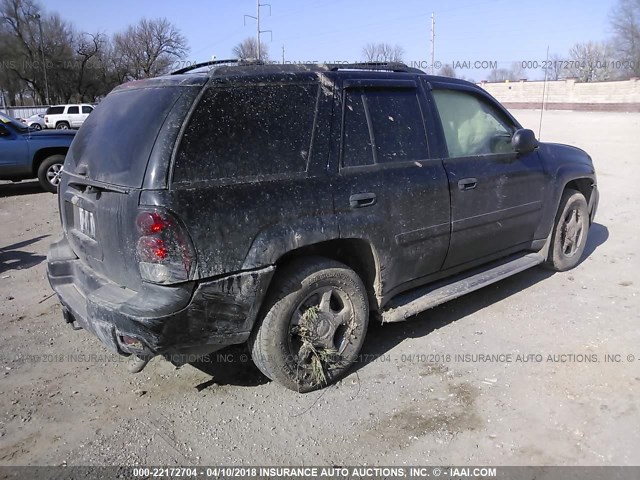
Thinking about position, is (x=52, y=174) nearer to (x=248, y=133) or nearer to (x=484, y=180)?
(x=248, y=133)

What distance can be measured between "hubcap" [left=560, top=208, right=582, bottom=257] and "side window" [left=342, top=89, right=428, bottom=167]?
7.78ft

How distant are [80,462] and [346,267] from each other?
1.88 metres

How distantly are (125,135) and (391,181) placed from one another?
5.59 feet

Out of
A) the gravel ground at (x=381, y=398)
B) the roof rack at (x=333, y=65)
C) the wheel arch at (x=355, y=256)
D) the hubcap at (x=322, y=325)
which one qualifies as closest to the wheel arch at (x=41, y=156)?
the gravel ground at (x=381, y=398)

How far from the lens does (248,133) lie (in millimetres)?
3098

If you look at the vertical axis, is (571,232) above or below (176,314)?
below

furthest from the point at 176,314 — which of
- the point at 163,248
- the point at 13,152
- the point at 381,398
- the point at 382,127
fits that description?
the point at 13,152

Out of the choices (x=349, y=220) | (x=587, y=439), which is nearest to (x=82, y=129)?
(x=349, y=220)

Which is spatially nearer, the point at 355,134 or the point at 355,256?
the point at 355,134

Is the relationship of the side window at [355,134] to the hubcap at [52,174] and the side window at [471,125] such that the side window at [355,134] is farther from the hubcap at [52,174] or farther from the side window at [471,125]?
the hubcap at [52,174]

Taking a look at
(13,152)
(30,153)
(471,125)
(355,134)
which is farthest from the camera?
(30,153)

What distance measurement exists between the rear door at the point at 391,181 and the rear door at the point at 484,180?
19cm

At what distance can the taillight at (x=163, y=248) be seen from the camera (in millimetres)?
2773

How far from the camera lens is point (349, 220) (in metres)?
3.42
